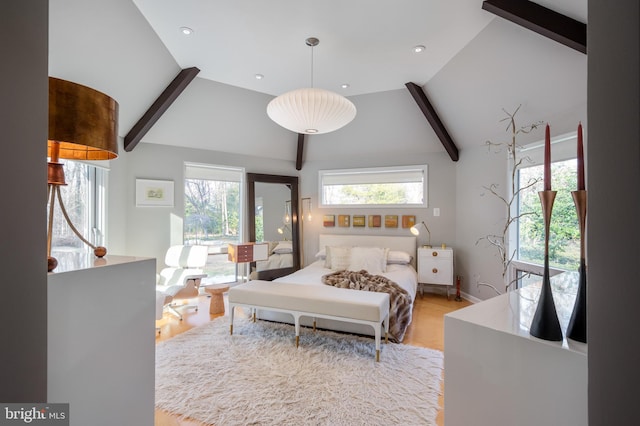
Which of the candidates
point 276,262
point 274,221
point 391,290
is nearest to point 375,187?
point 274,221

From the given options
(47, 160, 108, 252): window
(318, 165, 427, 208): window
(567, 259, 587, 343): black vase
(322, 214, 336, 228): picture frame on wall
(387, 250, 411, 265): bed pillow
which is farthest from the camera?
(322, 214, 336, 228): picture frame on wall

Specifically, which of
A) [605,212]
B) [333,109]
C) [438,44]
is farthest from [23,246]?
[438,44]

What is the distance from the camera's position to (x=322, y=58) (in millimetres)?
3041

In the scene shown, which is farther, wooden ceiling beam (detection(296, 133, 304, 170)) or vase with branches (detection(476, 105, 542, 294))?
wooden ceiling beam (detection(296, 133, 304, 170))

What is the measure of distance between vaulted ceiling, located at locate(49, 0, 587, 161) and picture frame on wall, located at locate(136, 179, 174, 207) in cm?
61

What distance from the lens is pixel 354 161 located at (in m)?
5.14

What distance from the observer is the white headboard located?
470cm

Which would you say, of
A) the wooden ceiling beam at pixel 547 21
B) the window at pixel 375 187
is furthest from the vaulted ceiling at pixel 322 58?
the window at pixel 375 187

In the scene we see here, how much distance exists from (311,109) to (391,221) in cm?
295

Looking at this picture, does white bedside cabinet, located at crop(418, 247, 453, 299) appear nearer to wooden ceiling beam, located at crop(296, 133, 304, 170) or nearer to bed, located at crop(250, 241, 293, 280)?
bed, located at crop(250, 241, 293, 280)

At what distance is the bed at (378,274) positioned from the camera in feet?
9.91

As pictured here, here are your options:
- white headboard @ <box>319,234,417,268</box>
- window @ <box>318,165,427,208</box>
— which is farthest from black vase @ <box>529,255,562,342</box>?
window @ <box>318,165,427,208</box>

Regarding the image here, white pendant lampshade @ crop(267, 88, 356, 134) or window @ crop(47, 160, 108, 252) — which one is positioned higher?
white pendant lampshade @ crop(267, 88, 356, 134)

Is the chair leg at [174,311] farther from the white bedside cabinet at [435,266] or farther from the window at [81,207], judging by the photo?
the white bedside cabinet at [435,266]
